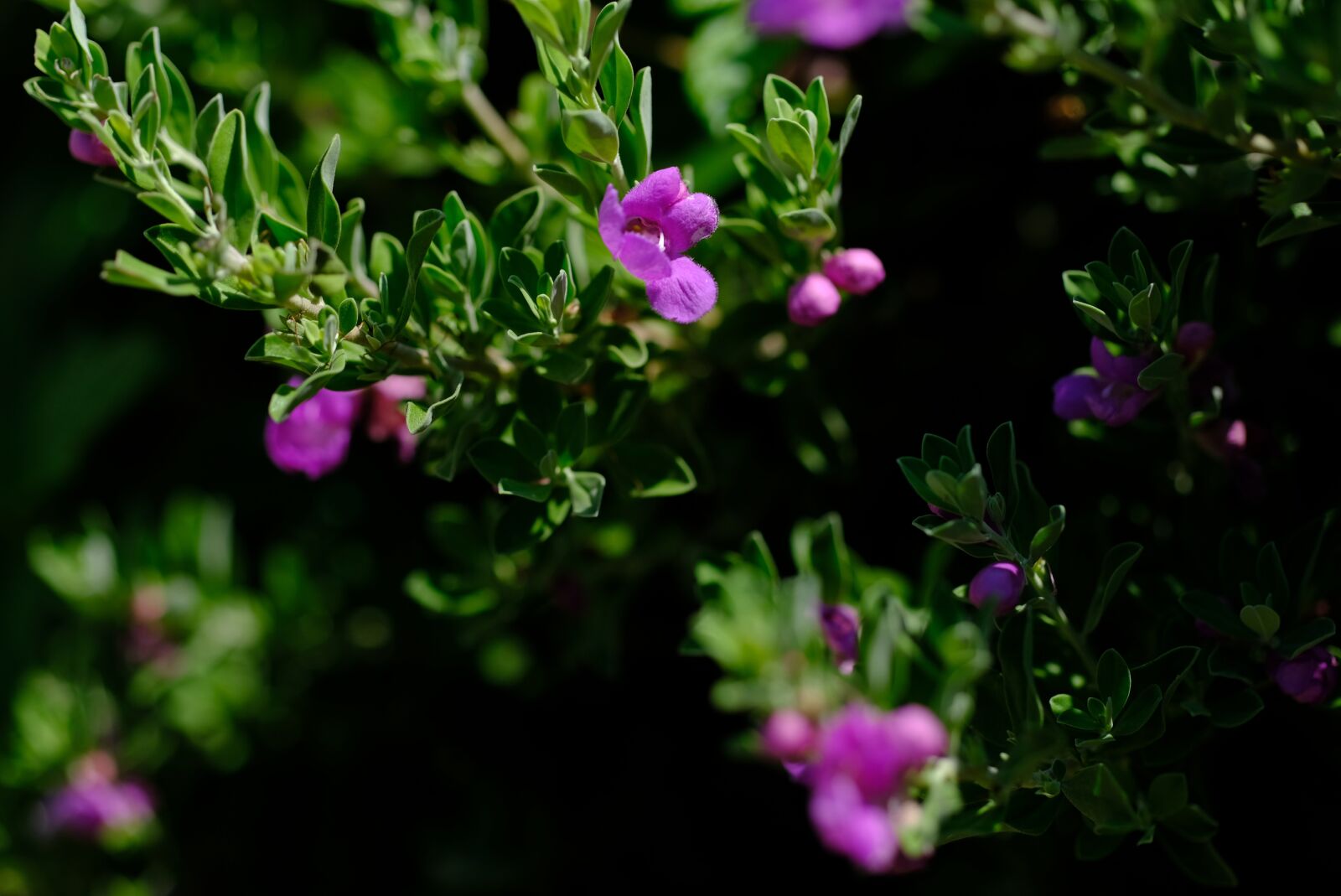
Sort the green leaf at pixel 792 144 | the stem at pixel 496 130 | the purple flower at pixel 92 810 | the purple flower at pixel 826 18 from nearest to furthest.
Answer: the green leaf at pixel 792 144
the stem at pixel 496 130
the purple flower at pixel 826 18
the purple flower at pixel 92 810

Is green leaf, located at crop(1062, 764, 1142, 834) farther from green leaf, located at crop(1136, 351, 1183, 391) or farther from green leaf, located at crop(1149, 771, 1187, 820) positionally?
green leaf, located at crop(1136, 351, 1183, 391)

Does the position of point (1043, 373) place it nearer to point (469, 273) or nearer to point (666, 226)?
point (666, 226)

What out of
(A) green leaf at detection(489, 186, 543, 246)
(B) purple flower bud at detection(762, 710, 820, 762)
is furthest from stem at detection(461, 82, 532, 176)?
(B) purple flower bud at detection(762, 710, 820, 762)

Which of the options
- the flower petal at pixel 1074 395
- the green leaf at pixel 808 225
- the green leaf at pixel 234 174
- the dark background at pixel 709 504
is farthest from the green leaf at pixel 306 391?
the flower petal at pixel 1074 395

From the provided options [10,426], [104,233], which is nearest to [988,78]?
[104,233]

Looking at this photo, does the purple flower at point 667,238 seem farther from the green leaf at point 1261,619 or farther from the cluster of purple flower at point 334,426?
the green leaf at point 1261,619

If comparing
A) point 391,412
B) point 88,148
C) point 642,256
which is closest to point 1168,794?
point 642,256

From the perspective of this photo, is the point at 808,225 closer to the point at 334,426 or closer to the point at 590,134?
the point at 590,134

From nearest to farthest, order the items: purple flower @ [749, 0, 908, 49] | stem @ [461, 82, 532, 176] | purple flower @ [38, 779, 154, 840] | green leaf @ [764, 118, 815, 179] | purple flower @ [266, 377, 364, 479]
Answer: green leaf @ [764, 118, 815, 179], purple flower @ [266, 377, 364, 479], stem @ [461, 82, 532, 176], purple flower @ [749, 0, 908, 49], purple flower @ [38, 779, 154, 840]
